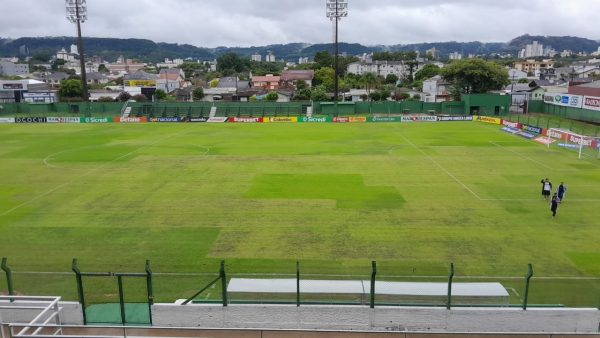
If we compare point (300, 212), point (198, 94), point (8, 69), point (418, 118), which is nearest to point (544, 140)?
point (418, 118)

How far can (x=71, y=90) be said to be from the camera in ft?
344

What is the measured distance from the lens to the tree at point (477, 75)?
81.3 m

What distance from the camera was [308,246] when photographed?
20000 millimetres

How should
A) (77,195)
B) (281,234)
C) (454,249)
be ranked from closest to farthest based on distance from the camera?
(454,249), (281,234), (77,195)

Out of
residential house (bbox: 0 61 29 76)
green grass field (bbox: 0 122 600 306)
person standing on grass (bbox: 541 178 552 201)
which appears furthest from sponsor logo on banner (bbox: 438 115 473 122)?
residential house (bbox: 0 61 29 76)

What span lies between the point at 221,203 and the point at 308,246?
807 cm

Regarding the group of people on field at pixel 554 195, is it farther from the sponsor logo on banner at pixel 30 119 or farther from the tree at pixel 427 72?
the tree at pixel 427 72

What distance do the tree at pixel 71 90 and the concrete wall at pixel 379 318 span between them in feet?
343

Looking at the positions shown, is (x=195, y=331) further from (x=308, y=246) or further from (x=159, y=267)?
(x=308, y=246)

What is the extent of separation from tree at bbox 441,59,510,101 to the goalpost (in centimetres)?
3638

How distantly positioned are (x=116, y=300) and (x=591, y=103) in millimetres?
62572

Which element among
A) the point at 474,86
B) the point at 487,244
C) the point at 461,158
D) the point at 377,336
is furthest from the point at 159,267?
the point at 474,86

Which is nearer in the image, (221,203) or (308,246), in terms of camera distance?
(308,246)

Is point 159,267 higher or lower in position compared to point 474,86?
lower
